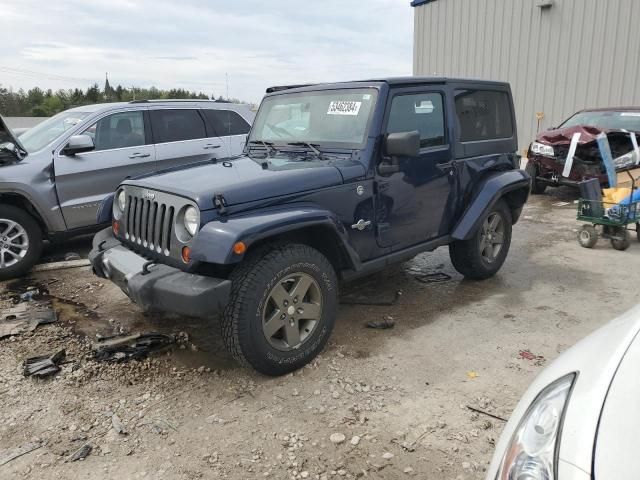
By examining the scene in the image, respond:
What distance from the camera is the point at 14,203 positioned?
530 centimetres

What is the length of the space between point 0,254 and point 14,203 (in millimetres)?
570

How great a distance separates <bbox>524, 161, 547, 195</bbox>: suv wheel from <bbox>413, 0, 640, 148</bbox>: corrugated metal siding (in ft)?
14.8

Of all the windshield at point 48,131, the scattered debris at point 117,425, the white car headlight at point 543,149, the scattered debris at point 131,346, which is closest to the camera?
the scattered debris at point 117,425

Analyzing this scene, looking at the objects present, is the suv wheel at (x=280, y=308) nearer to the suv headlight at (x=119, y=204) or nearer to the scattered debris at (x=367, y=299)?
the scattered debris at (x=367, y=299)

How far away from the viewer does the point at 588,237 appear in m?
6.11

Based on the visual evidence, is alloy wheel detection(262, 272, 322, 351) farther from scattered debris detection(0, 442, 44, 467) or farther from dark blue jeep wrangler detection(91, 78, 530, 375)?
scattered debris detection(0, 442, 44, 467)

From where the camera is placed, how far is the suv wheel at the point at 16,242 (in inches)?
201

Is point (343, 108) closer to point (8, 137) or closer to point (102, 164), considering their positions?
point (102, 164)

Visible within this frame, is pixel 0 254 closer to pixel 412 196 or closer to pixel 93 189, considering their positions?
pixel 93 189

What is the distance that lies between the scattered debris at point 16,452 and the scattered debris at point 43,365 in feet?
2.35

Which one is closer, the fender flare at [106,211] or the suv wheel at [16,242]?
the fender flare at [106,211]

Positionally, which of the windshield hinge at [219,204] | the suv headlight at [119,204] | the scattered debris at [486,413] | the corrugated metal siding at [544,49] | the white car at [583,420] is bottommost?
the scattered debris at [486,413]

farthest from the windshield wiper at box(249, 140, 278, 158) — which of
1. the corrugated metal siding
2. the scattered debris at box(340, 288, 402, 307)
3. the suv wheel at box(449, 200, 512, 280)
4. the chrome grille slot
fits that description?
the corrugated metal siding

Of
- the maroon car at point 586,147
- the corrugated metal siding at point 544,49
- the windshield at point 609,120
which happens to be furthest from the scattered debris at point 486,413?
the corrugated metal siding at point 544,49
